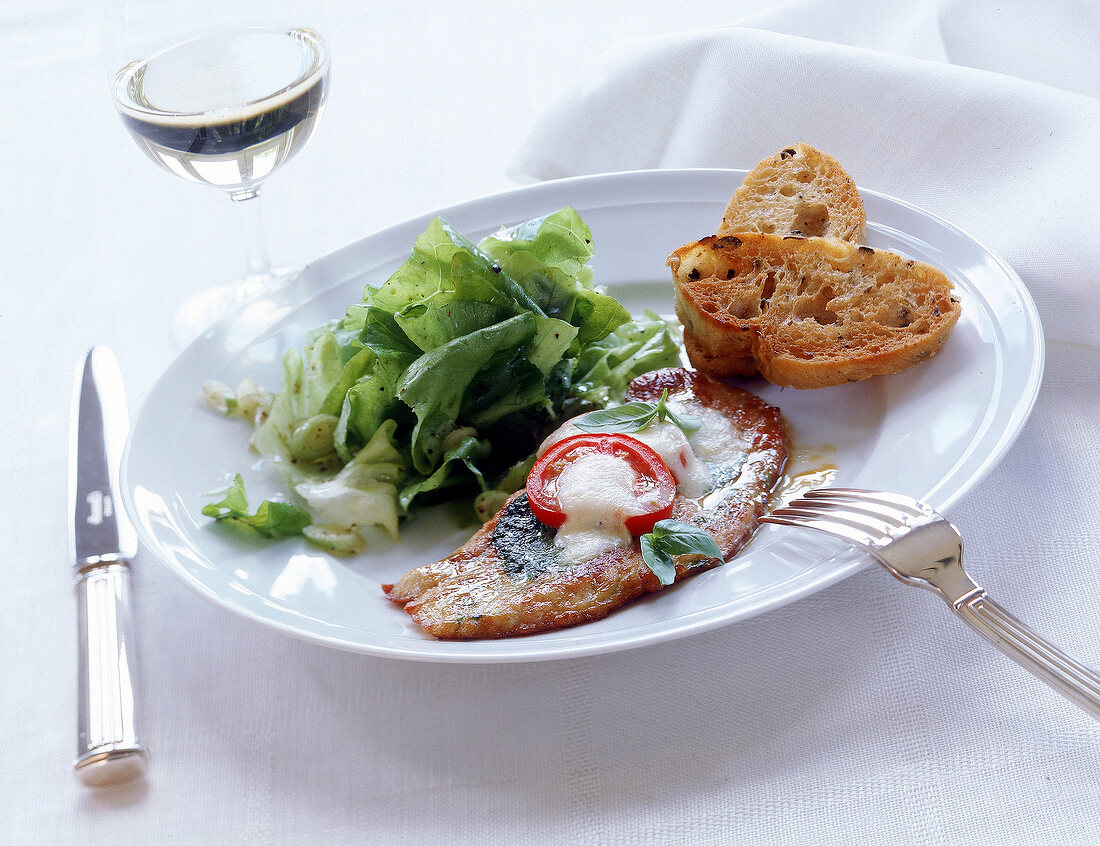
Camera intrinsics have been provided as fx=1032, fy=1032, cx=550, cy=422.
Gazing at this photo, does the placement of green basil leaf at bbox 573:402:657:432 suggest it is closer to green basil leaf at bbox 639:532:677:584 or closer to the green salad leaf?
green basil leaf at bbox 639:532:677:584

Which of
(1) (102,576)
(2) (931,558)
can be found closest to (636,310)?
(2) (931,558)

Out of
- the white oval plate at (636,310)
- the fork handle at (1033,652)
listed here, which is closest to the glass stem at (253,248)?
the white oval plate at (636,310)

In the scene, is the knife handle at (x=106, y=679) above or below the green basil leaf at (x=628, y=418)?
below

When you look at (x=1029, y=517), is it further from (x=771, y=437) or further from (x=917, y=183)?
(x=917, y=183)

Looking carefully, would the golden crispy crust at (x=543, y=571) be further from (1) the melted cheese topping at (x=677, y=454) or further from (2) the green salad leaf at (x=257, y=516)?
(2) the green salad leaf at (x=257, y=516)

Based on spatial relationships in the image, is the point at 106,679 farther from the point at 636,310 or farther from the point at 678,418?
the point at 636,310

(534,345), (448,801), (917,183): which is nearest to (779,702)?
(448,801)
